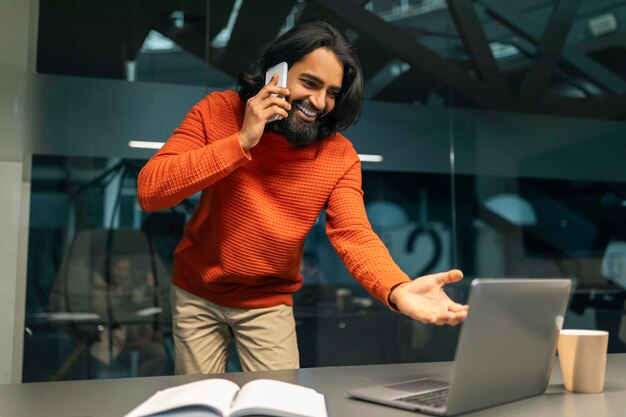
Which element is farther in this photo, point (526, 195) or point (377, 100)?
point (526, 195)

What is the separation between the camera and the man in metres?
1.88

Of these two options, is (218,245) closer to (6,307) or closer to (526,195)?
(6,307)

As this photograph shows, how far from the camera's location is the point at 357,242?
5.86 feet

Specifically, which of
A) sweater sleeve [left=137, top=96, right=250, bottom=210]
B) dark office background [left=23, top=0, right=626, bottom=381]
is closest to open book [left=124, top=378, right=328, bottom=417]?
sweater sleeve [left=137, top=96, right=250, bottom=210]

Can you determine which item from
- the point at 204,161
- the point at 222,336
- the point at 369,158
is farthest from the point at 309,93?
the point at 369,158

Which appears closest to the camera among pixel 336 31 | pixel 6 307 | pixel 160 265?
pixel 336 31

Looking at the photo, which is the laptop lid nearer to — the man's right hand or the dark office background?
the man's right hand

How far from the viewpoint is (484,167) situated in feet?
→ 12.8

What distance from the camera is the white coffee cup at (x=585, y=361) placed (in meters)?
1.20

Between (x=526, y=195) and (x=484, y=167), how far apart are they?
32cm

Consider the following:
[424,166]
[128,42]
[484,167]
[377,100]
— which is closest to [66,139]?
[128,42]

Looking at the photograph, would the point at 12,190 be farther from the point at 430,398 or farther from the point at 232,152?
the point at 430,398

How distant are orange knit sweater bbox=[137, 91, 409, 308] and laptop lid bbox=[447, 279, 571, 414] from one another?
653 millimetres

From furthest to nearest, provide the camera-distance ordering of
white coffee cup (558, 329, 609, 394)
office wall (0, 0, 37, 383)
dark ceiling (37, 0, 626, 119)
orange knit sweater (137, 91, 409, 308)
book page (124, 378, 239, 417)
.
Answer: dark ceiling (37, 0, 626, 119)
office wall (0, 0, 37, 383)
orange knit sweater (137, 91, 409, 308)
white coffee cup (558, 329, 609, 394)
book page (124, 378, 239, 417)
